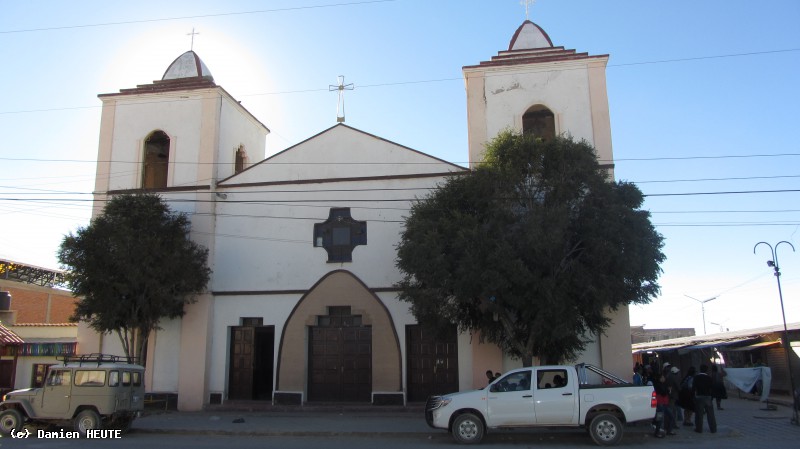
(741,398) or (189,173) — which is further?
(741,398)

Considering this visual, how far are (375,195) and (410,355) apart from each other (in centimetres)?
545

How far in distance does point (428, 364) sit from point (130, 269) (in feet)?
31.9

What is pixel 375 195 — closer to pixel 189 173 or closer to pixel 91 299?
pixel 189 173

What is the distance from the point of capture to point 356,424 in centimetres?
1638

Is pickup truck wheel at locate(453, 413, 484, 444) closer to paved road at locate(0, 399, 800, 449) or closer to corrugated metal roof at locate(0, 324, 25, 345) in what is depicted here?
paved road at locate(0, 399, 800, 449)

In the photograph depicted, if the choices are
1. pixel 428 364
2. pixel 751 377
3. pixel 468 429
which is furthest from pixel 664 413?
pixel 751 377

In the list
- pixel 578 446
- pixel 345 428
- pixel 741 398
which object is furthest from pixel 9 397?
pixel 741 398

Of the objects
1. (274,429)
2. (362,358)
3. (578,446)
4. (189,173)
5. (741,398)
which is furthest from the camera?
(741,398)

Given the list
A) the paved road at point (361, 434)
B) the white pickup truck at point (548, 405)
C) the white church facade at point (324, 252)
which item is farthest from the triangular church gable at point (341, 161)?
the white pickup truck at point (548, 405)

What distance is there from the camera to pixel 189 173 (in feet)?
72.5

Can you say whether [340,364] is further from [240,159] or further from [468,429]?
[240,159]

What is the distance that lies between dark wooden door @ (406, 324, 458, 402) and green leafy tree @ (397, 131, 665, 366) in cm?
275

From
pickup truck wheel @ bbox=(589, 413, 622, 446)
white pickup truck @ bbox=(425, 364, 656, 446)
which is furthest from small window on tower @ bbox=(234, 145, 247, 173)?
pickup truck wheel @ bbox=(589, 413, 622, 446)

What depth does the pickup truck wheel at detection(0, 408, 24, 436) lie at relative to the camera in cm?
1428
